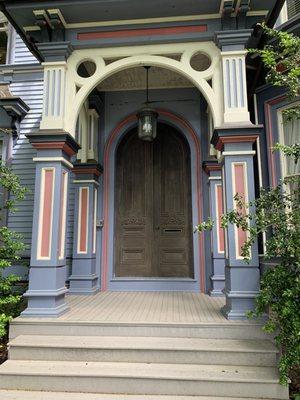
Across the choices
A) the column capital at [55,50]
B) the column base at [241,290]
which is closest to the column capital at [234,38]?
the column capital at [55,50]

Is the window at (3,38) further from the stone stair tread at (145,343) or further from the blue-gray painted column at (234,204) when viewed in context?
the stone stair tread at (145,343)

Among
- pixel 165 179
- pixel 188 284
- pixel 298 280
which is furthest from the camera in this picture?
pixel 165 179

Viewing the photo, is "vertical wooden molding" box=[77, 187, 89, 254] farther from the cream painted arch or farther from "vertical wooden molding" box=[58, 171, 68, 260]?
the cream painted arch

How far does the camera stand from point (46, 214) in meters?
4.20

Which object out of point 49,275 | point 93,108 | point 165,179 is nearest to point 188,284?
point 165,179

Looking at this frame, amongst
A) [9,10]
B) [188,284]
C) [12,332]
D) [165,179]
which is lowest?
[12,332]

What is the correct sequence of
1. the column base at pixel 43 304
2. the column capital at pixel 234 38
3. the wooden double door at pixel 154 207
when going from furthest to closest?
the wooden double door at pixel 154 207, the column capital at pixel 234 38, the column base at pixel 43 304

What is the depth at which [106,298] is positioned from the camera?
5.23 m

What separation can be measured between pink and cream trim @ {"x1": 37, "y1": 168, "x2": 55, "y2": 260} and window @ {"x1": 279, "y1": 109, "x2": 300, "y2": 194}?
11.1 ft

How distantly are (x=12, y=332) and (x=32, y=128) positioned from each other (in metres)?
4.04

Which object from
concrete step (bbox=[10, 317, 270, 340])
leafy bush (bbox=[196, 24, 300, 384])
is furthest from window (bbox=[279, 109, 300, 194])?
concrete step (bbox=[10, 317, 270, 340])

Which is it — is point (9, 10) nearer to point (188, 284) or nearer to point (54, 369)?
point (54, 369)

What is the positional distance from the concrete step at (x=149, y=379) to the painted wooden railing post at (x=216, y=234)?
7.20ft

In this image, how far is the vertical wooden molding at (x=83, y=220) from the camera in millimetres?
A: 5773
